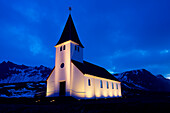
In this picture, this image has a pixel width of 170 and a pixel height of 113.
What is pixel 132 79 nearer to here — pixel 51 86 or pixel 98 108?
pixel 51 86

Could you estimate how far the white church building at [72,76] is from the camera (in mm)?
21781

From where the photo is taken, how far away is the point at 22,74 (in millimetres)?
159375

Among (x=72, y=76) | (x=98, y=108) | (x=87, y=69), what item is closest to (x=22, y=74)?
(x=87, y=69)

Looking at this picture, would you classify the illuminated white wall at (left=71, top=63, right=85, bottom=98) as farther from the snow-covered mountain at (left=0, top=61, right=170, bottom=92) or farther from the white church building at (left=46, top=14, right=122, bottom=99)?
the snow-covered mountain at (left=0, top=61, right=170, bottom=92)

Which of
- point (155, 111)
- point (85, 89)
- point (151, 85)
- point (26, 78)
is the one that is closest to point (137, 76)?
point (151, 85)

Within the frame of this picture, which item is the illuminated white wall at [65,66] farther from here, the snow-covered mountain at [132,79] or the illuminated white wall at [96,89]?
the snow-covered mountain at [132,79]

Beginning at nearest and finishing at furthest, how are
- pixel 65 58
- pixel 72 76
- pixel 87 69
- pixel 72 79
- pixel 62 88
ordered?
pixel 72 79, pixel 72 76, pixel 62 88, pixel 65 58, pixel 87 69

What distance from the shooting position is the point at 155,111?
8.34 metres

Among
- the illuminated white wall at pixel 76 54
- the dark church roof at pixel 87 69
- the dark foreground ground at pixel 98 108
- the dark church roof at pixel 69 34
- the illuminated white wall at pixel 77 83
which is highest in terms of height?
the dark church roof at pixel 69 34

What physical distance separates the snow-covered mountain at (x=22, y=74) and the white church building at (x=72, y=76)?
115545mm

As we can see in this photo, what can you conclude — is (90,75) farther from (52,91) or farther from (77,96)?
(52,91)

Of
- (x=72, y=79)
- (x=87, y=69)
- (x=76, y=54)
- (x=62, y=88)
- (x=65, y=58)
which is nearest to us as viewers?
(x=72, y=79)

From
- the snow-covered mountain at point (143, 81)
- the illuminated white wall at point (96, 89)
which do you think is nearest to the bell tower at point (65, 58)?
the illuminated white wall at point (96, 89)

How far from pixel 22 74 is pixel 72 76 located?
513 feet
